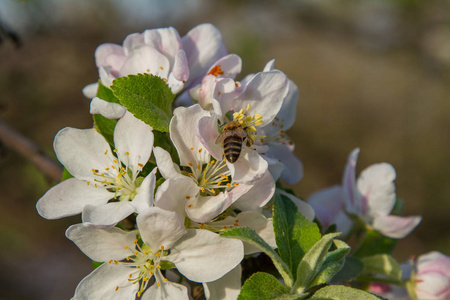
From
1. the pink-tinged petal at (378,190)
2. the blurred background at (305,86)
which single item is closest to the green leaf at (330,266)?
the pink-tinged petal at (378,190)

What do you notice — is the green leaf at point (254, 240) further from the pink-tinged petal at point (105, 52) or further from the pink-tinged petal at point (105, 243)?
the pink-tinged petal at point (105, 52)

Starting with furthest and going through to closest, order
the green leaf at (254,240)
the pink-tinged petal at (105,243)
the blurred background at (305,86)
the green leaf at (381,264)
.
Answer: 1. the blurred background at (305,86)
2. the green leaf at (381,264)
3. the pink-tinged petal at (105,243)
4. the green leaf at (254,240)

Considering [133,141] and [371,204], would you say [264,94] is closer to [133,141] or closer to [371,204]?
[133,141]

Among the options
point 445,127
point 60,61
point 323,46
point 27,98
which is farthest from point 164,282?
point 323,46

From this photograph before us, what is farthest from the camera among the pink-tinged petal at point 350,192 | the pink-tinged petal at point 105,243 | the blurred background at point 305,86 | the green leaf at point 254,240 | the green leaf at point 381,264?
the blurred background at point 305,86

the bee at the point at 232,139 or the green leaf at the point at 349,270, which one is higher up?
the bee at the point at 232,139

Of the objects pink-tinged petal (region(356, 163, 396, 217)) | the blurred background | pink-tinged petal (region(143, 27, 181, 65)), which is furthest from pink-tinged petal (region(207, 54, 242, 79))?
the blurred background

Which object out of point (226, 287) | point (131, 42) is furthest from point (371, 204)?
point (131, 42)
